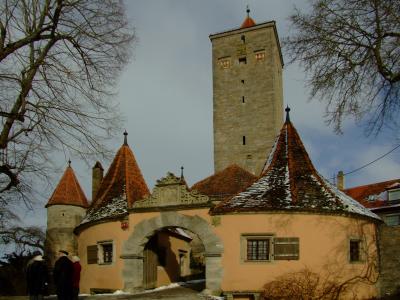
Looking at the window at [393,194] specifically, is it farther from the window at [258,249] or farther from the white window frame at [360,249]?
the window at [258,249]

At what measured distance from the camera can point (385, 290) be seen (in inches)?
762

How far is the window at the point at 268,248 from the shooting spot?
1728 cm

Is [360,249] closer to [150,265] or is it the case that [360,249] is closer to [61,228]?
[150,265]

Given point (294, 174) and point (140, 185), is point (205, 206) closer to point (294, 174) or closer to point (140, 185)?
point (294, 174)

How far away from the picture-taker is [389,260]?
1947 cm

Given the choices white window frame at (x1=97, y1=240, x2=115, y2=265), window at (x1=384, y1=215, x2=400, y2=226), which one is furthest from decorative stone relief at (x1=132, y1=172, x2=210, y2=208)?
window at (x1=384, y1=215, x2=400, y2=226)

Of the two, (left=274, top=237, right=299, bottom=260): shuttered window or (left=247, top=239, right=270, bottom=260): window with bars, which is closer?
(left=274, top=237, right=299, bottom=260): shuttered window

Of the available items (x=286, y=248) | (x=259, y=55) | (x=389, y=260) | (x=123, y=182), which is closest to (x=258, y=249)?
(x=286, y=248)

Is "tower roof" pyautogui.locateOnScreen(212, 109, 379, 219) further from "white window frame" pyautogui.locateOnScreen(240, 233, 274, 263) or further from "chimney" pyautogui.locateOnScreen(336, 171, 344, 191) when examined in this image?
"chimney" pyautogui.locateOnScreen(336, 171, 344, 191)

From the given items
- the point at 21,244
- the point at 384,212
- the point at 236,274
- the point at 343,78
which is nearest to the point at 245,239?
the point at 236,274

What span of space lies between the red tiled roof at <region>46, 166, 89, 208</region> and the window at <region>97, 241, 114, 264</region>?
12.0 m

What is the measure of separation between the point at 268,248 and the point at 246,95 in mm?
22606

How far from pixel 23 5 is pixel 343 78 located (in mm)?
7737

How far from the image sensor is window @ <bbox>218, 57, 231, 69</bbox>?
40125mm
